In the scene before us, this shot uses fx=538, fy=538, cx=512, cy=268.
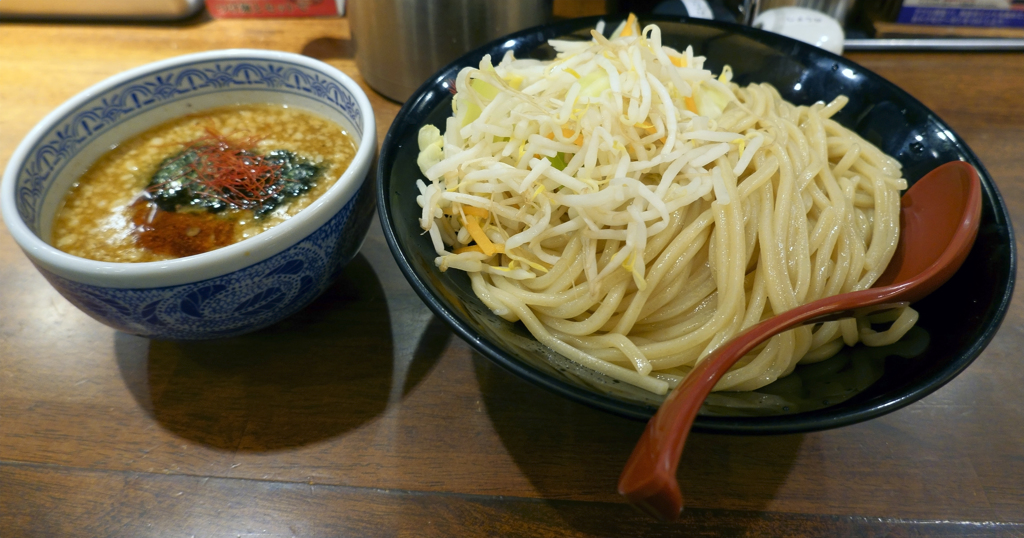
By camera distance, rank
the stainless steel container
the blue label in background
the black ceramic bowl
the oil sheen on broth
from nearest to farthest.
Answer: the black ceramic bowl
the oil sheen on broth
the stainless steel container
the blue label in background

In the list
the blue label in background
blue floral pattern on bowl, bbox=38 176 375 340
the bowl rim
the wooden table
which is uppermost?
the blue label in background

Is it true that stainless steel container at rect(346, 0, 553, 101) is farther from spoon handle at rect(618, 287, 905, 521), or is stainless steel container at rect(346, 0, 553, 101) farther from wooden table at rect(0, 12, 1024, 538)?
spoon handle at rect(618, 287, 905, 521)

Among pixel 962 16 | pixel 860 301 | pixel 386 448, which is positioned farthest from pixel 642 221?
pixel 962 16

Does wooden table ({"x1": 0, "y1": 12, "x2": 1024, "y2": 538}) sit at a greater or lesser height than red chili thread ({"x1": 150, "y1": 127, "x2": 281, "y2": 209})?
lesser

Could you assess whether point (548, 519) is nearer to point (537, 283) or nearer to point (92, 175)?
point (537, 283)

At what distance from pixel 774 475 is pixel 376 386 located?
775mm

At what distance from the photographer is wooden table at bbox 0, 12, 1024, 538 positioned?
3.02 ft

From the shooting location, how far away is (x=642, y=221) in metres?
0.96

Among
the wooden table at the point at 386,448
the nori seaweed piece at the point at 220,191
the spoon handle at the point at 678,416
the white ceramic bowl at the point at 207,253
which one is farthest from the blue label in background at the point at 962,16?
the nori seaweed piece at the point at 220,191

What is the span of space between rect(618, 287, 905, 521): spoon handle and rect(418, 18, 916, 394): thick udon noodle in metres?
0.12

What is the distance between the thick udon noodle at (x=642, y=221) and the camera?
3.20 ft

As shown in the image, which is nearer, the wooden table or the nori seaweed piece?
the wooden table

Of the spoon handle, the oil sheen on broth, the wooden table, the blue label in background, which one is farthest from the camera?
the blue label in background

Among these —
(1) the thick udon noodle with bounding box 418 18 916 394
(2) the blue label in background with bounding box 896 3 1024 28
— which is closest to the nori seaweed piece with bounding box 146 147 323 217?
(1) the thick udon noodle with bounding box 418 18 916 394
